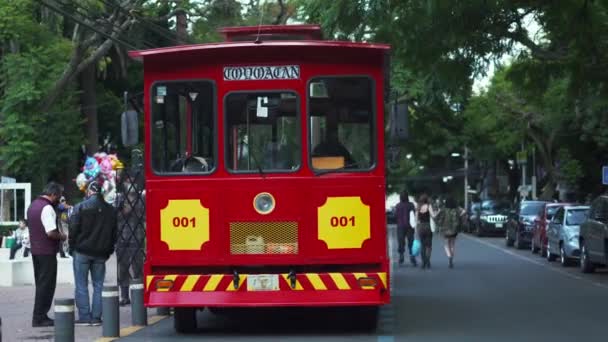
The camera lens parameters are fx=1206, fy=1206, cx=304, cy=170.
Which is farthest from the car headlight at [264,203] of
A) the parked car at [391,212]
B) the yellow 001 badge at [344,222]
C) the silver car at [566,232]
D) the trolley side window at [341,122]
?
the silver car at [566,232]

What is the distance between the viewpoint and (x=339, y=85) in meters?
13.9

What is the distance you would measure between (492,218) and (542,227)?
16.7 meters

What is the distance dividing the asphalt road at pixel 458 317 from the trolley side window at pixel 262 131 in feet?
6.68

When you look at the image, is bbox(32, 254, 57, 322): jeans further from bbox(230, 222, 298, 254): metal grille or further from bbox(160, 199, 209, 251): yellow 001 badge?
bbox(230, 222, 298, 254): metal grille

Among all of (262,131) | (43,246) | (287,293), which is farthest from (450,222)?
(287,293)

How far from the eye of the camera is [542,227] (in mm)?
35375

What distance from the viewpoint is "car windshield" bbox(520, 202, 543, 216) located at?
40.7m

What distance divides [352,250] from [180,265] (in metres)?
1.97

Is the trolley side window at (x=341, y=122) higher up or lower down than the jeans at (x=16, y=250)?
higher up

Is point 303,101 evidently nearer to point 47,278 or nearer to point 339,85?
point 339,85

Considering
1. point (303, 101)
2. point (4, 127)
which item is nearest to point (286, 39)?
point (303, 101)

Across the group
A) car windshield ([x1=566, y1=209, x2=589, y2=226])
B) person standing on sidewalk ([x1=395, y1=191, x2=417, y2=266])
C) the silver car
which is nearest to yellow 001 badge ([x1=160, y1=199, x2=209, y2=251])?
person standing on sidewalk ([x1=395, y1=191, x2=417, y2=266])

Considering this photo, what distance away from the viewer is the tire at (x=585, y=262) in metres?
26.7

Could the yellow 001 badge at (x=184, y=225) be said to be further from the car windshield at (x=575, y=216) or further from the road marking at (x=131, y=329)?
the car windshield at (x=575, y=216)
